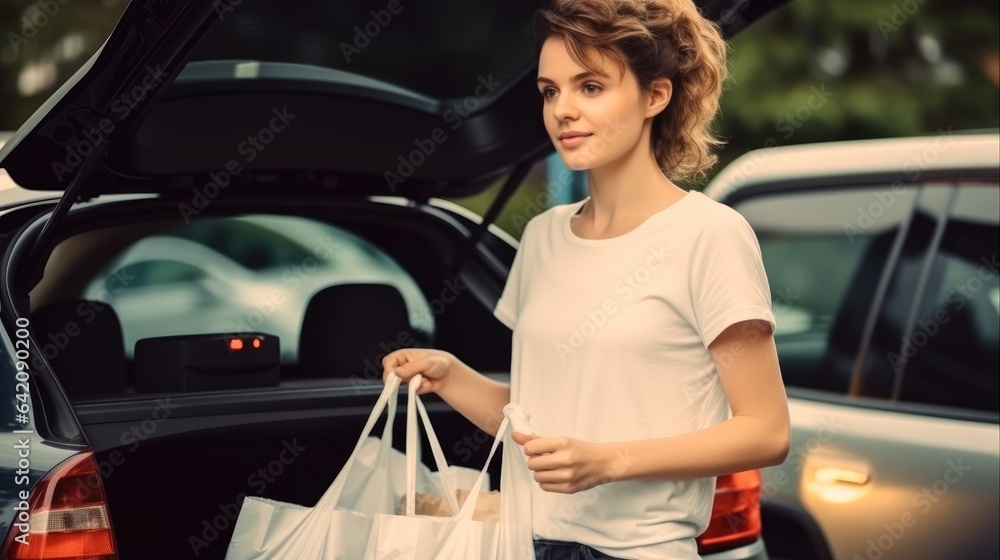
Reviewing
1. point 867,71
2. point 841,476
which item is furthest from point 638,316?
point 867,71

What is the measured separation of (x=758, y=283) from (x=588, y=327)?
27 cm

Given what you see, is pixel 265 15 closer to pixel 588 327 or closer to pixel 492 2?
pixel 492 2

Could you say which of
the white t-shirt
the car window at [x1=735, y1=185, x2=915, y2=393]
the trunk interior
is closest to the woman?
the white t-shirt

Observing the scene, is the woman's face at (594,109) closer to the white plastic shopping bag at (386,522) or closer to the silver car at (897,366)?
the white plastic shopping bag at (386,522)

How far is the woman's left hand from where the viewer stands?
1.71m

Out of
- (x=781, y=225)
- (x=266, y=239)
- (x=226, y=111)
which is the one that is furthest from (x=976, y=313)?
(x=266, y=239)

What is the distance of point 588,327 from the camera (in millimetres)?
1928

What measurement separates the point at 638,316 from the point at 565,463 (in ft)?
0.91

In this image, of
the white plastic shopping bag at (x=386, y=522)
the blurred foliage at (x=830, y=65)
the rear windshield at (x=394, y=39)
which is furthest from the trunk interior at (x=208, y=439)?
the blurred foliage at (x=830, y=65)

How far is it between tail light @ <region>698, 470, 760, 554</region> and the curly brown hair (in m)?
0.83

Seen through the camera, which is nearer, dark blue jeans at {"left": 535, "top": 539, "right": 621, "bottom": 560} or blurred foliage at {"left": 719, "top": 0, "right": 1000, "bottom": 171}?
dark blue jeans at {"left": 535, "top": 539, "right": 621, "bottom": 560}

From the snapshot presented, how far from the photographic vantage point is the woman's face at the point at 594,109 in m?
1.94

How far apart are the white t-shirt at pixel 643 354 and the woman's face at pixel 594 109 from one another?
0.13 meters

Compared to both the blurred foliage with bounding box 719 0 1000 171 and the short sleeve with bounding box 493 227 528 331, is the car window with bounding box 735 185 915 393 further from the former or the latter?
the blurred foliage with bounding box 719 0 1000 171
